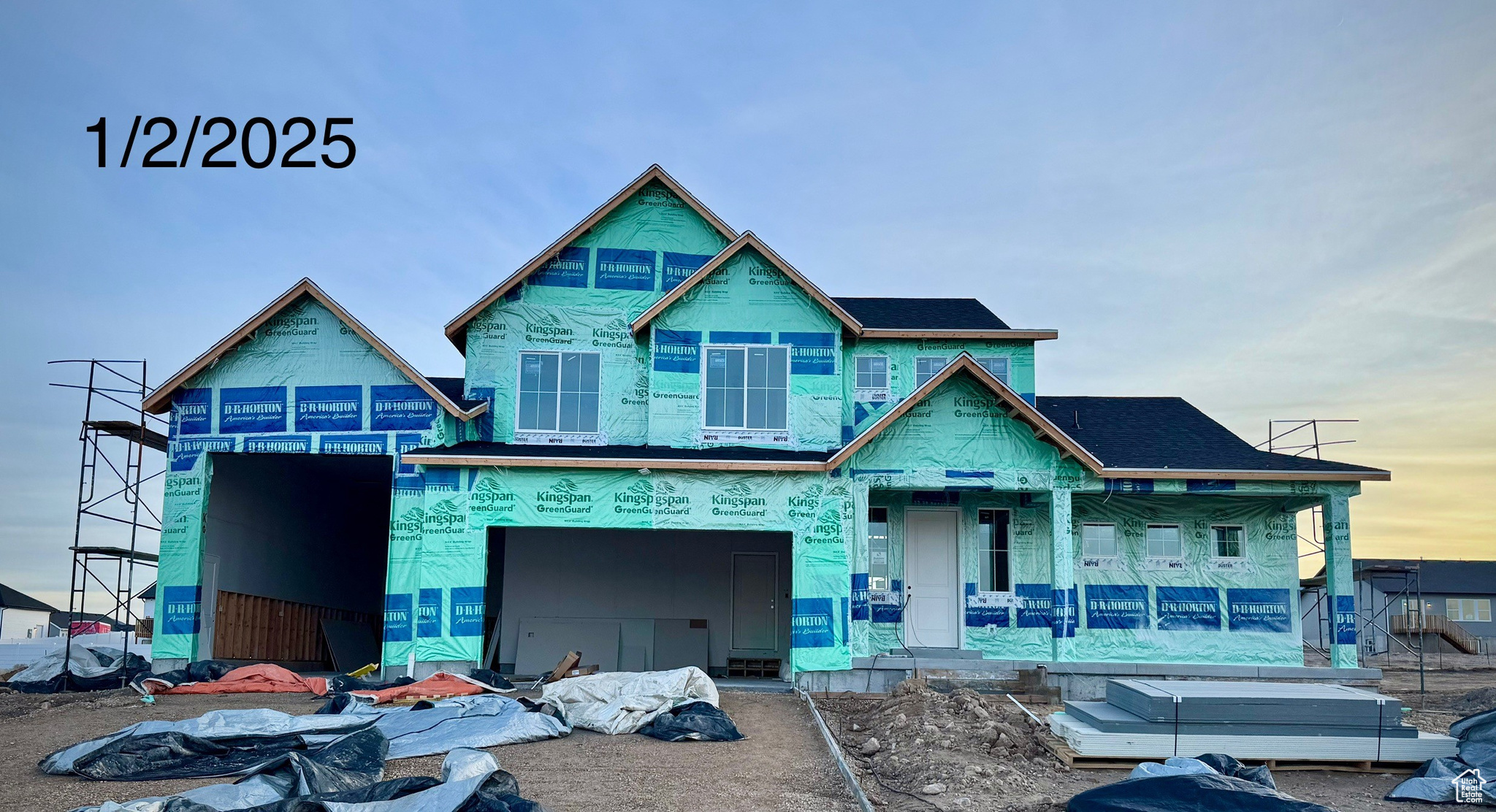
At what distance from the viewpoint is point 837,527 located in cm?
1714

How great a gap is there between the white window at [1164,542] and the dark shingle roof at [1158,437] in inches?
58.1

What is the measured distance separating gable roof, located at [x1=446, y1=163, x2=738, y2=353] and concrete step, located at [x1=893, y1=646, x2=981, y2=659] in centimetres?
762

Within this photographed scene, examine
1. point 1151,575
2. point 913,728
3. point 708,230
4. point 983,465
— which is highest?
point 708,230

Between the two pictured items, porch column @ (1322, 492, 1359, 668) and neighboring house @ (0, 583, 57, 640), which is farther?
neighboring house @ (0, 583, 57, 640)

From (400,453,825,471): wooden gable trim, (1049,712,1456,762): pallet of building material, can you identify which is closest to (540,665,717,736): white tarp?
(400,453,825,471): wooden gable trim

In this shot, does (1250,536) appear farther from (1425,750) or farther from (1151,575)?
(1425,750)

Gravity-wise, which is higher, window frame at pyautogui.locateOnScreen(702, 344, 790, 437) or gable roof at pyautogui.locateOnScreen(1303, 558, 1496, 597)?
window frame at pyautogui.locateOnScreen(702, 344, 790, 437)

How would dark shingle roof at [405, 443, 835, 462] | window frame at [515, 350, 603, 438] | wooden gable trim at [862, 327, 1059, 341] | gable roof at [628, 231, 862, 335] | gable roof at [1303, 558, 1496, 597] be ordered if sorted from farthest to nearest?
gable roof at [1303, 558, 1496, 597]
wooden gable trim at [862, 327, 1059, 341]
window frame at [515, 350, 603, 438]
gable roof at [628, 231, 862, 335]
dark shingle roof at [405, 443, 835, 462]

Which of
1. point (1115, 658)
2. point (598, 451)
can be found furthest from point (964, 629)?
point (598, 451)

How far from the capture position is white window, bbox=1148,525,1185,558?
1916 cm

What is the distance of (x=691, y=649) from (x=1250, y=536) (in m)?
9.94

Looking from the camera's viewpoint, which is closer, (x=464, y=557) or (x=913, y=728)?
(x=913, y=728)

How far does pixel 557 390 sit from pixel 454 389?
8.84 feet

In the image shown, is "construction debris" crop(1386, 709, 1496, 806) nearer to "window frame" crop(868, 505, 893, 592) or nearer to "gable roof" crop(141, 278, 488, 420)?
"window frame" crop(868, 505, 893, 592)
